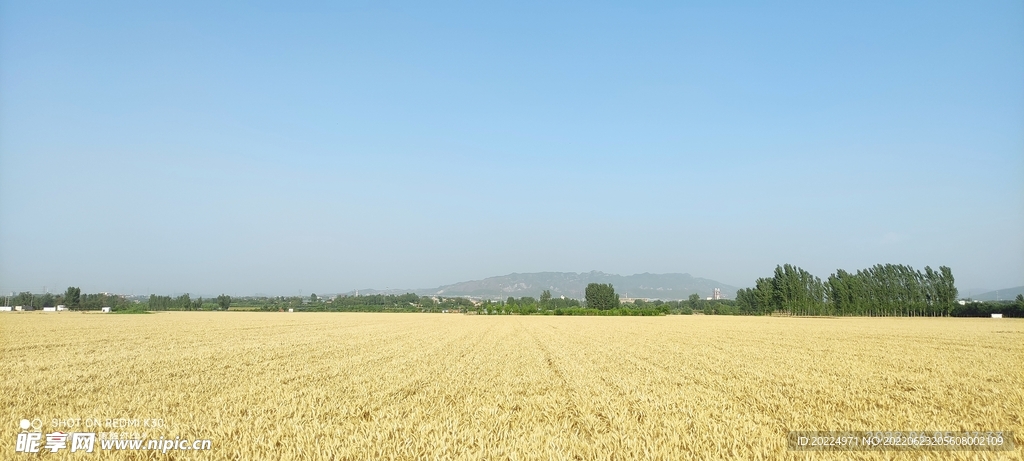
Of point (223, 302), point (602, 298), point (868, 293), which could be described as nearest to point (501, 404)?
point (868, 293)

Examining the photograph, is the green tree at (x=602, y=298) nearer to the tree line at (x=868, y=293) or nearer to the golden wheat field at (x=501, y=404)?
the tree line at (x=868, y=293)

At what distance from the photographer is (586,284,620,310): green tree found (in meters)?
156

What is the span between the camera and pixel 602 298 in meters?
156

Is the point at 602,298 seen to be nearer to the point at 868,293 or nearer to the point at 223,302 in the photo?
the point at 868,293

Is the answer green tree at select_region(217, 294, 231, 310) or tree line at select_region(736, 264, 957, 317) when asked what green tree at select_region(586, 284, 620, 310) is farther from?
green tree at select_region(217, 294, 231, 310)

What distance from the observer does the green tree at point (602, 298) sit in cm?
15550

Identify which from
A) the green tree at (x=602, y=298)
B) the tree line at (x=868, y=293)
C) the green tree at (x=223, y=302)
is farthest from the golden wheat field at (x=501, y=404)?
the green tree at (x=223, y=302)

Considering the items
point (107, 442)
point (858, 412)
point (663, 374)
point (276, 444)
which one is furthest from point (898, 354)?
point (107, 442)

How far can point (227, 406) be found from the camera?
841 centimetres

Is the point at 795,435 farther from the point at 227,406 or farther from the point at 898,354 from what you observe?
the point at 898,354

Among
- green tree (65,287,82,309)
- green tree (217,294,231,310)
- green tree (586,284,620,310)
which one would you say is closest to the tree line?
green tree (586,284,620,310)

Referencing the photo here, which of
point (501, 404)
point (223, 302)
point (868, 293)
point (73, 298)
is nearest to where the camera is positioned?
point (501, 404)

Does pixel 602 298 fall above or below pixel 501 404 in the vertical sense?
below

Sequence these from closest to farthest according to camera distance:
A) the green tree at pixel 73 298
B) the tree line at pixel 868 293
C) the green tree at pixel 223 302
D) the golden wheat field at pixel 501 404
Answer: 1. the golden wheat field at pixel 501 404
2. the tree line at pixel 868 293
3. the green tree at pixel 73 298
4. the green tree at pixel 223 302
